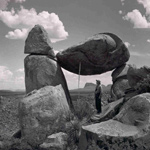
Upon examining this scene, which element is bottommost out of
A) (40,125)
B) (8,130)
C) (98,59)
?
(8,130)

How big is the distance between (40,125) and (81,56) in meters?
5.00

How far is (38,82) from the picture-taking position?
42.2 ft

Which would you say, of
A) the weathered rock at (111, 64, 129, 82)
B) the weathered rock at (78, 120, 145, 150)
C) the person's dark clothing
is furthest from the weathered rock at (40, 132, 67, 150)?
the weathered rock at (111, 64, 129, 82)

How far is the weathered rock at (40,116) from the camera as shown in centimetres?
955

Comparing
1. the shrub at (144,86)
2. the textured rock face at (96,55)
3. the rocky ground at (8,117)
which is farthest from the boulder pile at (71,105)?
the rocky ground at (8,117)

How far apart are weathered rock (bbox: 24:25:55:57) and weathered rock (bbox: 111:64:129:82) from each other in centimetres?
379

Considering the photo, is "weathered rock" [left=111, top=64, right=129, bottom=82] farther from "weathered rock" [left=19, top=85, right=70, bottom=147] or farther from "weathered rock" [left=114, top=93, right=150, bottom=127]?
"weathered rock" [left=114, top=93, right=150, bottom=127]

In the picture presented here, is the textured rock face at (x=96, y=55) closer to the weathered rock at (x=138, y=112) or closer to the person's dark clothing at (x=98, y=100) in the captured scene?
the person's dark clothing at (x=98, y=100)

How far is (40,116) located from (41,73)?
374cm

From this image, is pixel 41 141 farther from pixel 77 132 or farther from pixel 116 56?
pixel 116 56

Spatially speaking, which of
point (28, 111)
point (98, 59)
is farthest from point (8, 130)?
point (98, 59)

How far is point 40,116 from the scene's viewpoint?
9.61 metres

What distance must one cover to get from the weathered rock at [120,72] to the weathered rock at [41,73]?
2.98 metres

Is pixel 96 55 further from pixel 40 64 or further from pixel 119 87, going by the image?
pixel 40 64
